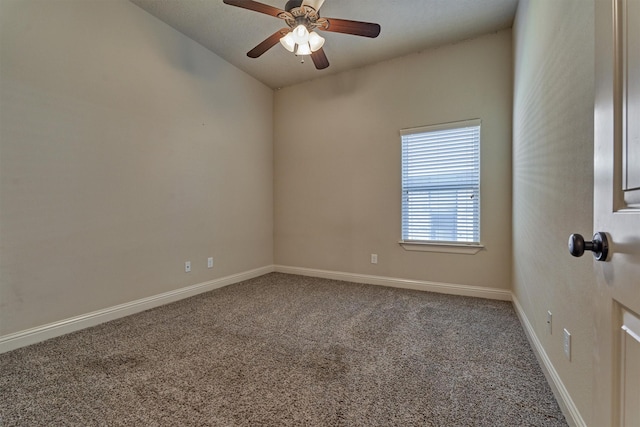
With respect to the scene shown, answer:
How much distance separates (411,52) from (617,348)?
11.7ft

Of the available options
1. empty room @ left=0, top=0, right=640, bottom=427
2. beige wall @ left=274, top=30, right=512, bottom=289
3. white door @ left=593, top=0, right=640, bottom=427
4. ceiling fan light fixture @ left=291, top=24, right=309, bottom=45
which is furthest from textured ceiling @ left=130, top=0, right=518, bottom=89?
white door @ left=593, top=0, right=640, bottom=427

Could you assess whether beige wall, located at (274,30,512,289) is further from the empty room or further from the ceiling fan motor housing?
the ceiling fan motor housing

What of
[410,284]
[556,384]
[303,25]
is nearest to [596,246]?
[556,384]

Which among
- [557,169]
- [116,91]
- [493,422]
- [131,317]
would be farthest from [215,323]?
[557,169]

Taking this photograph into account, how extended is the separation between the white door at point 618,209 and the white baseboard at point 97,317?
10.1ft

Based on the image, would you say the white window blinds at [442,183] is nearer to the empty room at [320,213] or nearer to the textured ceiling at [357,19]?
the empty room at [320,213]

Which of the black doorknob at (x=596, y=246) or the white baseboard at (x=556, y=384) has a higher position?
the black doorknob at (x=596, y=246)

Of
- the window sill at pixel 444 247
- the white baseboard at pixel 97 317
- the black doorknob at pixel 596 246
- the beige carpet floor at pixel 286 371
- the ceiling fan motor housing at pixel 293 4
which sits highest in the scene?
the ceiling fan motor housing at pixel 293 4

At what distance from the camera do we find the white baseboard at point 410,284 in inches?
119

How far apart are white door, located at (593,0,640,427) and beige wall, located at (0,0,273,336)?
3069mm

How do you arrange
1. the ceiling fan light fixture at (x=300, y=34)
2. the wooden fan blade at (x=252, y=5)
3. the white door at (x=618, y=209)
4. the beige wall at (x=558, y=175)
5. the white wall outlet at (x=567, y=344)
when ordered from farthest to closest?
the ceiling fan light fixture at (x=300, y=34), the wooden fan blade at (x=252, y=5), the white wall outlet at (x=567, y=344), the beige wall at (x=558, y=175), the white door at (x=618, y=209)

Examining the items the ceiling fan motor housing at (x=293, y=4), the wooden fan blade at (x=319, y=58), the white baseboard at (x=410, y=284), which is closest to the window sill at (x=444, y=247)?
the white baseboard at (x=410, y=284)

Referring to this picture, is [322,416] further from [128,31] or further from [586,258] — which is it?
[128,31]

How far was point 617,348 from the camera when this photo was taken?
58 cm
